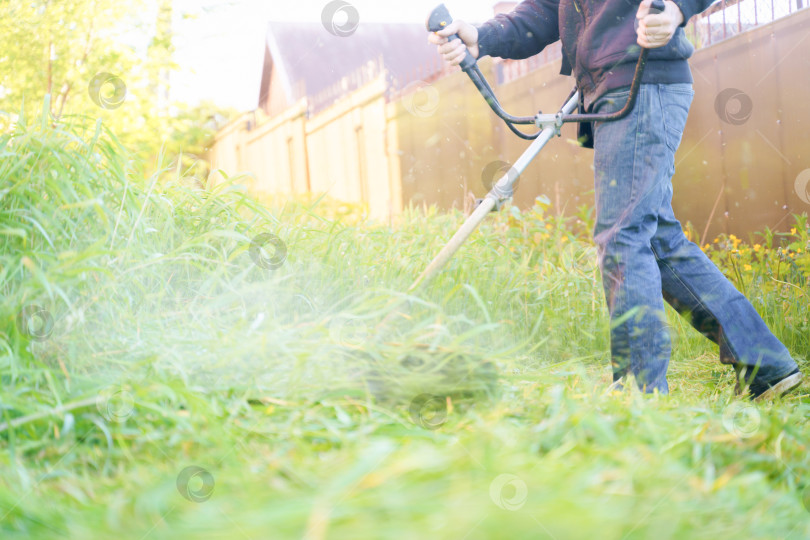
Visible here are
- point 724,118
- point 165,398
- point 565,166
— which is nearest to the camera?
point 165,398

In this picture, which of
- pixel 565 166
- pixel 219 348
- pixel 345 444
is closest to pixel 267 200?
pixel 565 166

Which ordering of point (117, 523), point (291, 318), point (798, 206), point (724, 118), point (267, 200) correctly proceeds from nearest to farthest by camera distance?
point (117, 523) → point (291, 318) → point (798, 206) → point (724, 118) → point (267, 200)

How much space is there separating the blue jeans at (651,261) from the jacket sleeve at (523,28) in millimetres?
443

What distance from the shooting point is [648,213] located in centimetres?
186

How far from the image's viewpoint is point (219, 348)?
120cm

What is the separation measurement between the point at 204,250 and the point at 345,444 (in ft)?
2.80

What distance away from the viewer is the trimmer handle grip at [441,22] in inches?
77.3

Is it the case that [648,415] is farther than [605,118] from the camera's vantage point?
No

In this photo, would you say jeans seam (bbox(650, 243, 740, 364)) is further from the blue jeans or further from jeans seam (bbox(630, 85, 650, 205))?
jeans seam (bbox(630, 85, 650, 205))

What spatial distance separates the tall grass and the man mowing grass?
0.33m

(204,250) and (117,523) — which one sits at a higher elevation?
(204,250)

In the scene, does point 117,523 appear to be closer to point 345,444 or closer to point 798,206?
point 345,444

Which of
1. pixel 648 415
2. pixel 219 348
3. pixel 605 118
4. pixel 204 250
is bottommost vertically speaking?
pixel 648 415

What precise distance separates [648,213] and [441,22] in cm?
79
